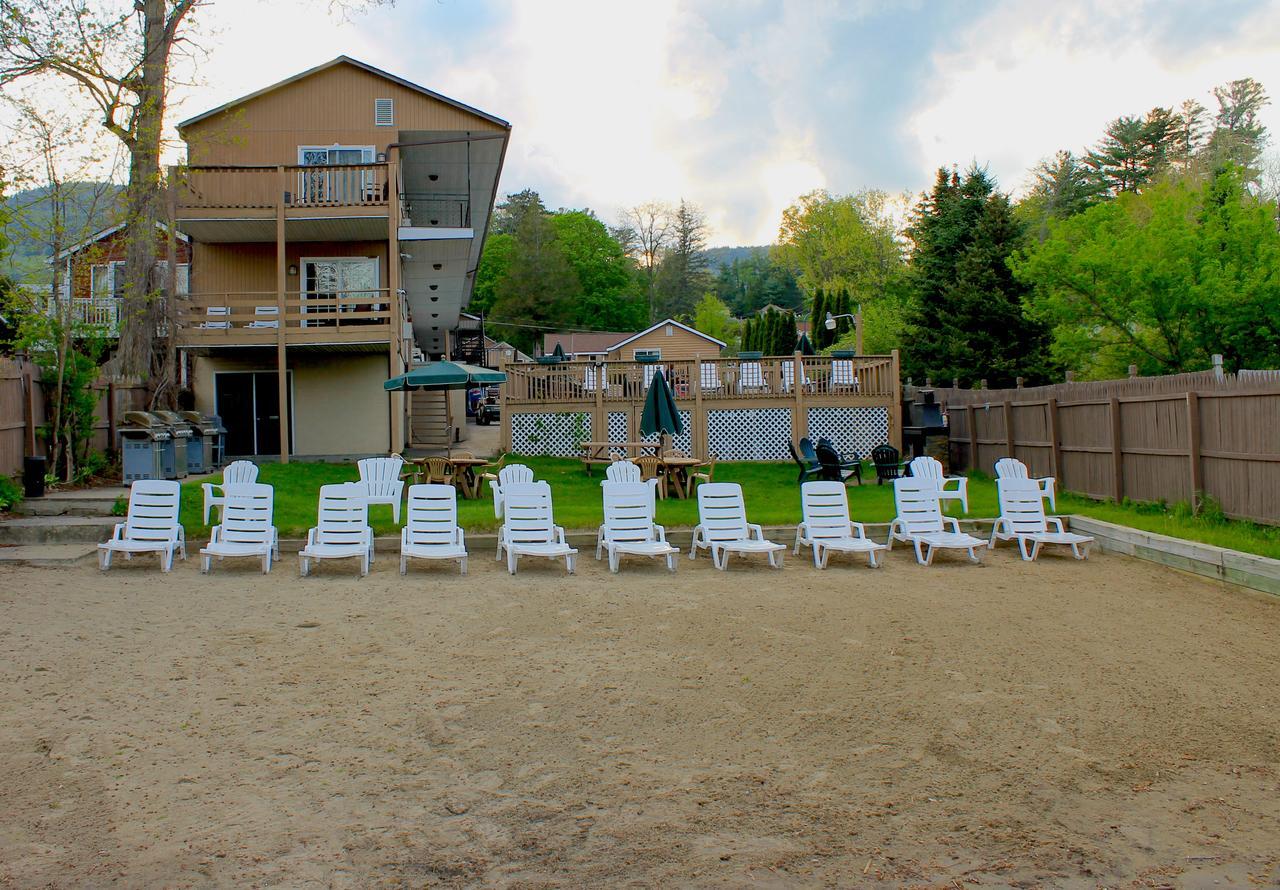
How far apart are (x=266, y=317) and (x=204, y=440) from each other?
358 cm

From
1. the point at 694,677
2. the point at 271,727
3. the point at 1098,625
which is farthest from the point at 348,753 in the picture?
the point at 1098,625

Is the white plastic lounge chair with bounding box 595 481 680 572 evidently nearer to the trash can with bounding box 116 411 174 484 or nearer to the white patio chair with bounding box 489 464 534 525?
the white patio chair with bounding box 489 464 534 525

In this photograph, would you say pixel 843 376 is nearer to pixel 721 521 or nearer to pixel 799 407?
Result: pixel 799 407

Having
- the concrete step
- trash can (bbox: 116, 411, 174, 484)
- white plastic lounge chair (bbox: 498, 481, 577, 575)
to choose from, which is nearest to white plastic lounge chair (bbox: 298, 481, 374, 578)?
white plastic lounge chair (bbox: 498, 481, 577, 575)

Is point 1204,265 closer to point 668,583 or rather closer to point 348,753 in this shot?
point 668,583

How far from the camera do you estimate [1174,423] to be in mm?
12305

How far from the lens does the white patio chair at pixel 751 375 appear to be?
2222 cm

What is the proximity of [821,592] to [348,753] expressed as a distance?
550 cm

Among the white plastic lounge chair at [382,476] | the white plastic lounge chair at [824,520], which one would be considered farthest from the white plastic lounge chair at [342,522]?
the white plastic lounge chair at [824,520]

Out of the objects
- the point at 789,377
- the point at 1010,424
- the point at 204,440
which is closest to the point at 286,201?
the point at 204,440

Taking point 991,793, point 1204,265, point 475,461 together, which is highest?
point 1204,265

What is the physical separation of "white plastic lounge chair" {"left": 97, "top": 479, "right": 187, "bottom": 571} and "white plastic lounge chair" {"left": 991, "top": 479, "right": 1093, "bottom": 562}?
9780 mm

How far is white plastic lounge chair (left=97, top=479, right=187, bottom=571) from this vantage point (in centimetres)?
1009

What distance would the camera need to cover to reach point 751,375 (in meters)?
22.2
